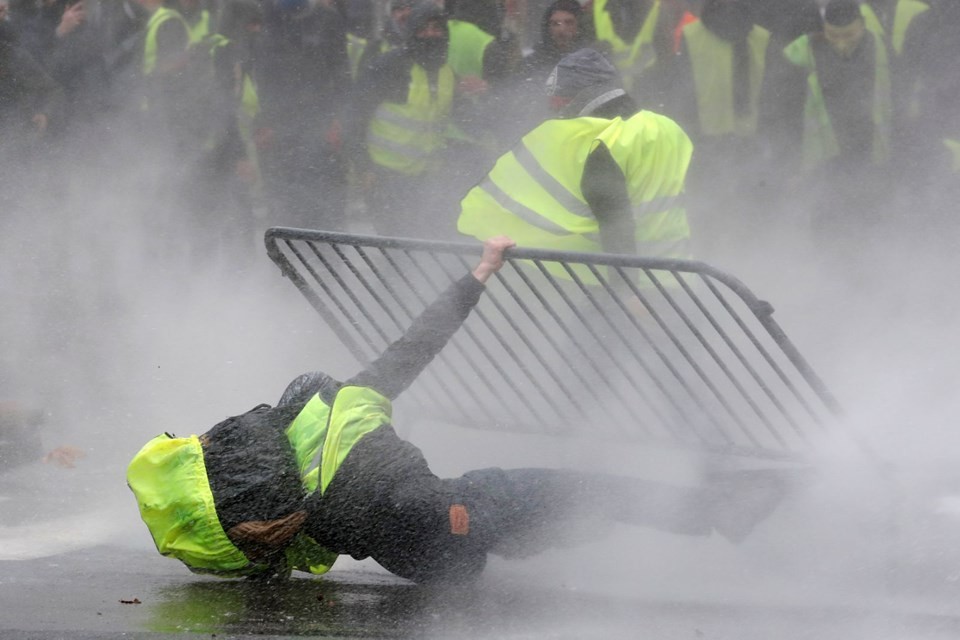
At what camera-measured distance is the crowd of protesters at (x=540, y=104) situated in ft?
26.6

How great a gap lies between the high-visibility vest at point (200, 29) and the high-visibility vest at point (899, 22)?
4.45m

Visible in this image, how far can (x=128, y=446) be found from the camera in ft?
19.4

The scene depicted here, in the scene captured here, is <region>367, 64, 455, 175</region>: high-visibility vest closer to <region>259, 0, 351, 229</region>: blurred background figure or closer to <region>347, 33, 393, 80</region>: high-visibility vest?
<region>347, 33, 393, 80</region>: high-visibility vest

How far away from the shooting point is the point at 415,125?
8.23m

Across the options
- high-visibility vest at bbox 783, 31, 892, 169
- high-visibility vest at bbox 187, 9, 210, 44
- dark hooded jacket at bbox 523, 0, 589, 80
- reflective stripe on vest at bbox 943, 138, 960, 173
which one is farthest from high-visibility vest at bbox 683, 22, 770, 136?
high-visibility vest at bbox 187, 9, 210, 44

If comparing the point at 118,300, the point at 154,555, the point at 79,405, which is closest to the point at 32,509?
the point at 154,555

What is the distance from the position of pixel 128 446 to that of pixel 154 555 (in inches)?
55.0

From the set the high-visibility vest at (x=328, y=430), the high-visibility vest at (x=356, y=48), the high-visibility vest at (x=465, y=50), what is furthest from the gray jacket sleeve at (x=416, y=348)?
the high-visibility vest at (x=356, y=48)

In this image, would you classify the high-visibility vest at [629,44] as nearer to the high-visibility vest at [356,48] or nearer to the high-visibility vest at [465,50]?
the high-visibility vest at [465,50]

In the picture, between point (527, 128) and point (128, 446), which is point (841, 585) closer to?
point (128, 446)

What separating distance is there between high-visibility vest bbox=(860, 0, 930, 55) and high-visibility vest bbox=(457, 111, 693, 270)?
3.95m

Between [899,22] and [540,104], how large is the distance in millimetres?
2101

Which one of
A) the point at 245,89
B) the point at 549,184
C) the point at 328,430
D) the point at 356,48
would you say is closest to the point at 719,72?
the point at 356,48

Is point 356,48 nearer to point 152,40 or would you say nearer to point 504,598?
point 152,40
